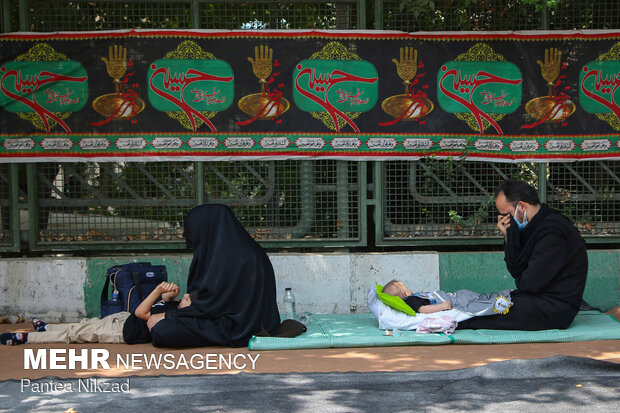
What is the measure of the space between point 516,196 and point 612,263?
1677 millimetres

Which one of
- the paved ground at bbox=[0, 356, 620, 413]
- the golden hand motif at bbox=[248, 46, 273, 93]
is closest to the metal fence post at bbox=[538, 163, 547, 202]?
the paved ground at bbox=[0, 356, 620, 413]

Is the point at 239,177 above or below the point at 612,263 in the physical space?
above

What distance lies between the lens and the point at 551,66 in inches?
272

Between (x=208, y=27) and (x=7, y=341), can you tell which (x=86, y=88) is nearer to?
(x=208, y=27)

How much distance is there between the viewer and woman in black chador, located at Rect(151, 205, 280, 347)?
212 inches

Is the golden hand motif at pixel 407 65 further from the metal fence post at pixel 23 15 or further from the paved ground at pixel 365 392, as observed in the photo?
the metal fence post at pixel 23 15

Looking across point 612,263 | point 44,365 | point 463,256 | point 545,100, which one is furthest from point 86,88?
point 612,263

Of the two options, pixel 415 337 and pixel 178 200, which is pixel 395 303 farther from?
pixel 178 200

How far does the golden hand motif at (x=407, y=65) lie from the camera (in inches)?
268

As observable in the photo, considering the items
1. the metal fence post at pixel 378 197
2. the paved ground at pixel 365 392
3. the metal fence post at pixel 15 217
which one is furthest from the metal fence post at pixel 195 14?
the paved ground at pixel 365 392

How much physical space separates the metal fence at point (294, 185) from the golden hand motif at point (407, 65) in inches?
10.7

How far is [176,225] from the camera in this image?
273 inches

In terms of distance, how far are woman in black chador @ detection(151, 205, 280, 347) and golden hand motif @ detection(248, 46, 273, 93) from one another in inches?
67.7

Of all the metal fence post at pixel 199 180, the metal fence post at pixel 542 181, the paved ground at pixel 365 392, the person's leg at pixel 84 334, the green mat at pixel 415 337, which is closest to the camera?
the paved ground at pixel 365 392
